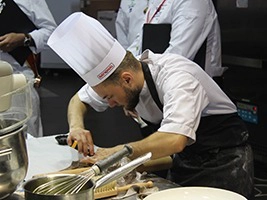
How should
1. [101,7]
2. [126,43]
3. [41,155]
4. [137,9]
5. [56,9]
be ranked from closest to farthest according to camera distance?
[41,155], [137,9], [126,43], [101,7], [56,9]

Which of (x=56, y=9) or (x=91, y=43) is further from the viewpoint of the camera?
(x=56, y=9)

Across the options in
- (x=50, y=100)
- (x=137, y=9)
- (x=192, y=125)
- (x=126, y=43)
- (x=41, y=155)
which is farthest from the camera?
(x=50, y=100)

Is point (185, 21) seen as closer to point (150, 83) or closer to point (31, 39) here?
point (31, 39)

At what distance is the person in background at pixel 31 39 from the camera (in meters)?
2.46

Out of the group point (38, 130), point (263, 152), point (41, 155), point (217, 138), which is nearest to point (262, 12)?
point (263, 152)

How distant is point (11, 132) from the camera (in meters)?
0.95

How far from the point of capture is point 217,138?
5.43ft

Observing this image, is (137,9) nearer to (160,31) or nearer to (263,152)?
(160,31)

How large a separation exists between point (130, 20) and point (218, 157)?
1337 mm

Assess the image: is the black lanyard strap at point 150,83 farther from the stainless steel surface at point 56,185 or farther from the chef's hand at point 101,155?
the stainless steel surface at point 56,185

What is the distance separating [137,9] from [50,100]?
10.0 ft

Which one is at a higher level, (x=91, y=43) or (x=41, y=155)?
(x=91, y=43)

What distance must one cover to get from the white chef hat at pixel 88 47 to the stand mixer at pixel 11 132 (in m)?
0.51

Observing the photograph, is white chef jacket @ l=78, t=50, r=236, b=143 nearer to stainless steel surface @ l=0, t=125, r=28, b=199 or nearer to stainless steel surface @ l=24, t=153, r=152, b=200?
stainless steel surface @ l=24, t=153, r=152, b=200
